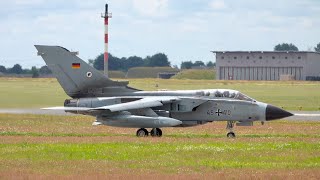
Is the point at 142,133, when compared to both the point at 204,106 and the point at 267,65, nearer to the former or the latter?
the point at 204,106

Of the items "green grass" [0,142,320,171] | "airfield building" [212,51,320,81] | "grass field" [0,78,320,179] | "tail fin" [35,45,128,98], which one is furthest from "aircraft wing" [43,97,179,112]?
"airfield building" [212,51,320,81]

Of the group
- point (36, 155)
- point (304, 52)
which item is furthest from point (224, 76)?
point (36, 155)

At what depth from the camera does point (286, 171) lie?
2053 centimetres

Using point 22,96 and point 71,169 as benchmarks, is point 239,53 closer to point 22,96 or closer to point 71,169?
point 22,96

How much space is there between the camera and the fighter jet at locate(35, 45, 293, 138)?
31.8 metres

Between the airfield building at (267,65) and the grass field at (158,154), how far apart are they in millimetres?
112069

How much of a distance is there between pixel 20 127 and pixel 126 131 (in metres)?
4.71

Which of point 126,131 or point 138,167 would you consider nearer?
point 138,167

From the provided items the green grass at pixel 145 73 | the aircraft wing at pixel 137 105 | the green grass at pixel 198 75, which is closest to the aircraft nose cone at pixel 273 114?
the aircraft wing at pixel 137 105

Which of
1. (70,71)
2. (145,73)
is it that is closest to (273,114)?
(70,71)

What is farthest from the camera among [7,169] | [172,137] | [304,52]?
[304,52]

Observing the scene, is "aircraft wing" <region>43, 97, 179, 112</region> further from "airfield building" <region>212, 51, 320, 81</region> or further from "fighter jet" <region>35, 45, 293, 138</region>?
"airfield building" <region>212, 51, 320, 81</region>

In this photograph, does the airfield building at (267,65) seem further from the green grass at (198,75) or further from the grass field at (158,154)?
the grass field at (158,154)

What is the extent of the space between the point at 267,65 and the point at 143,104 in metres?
117
